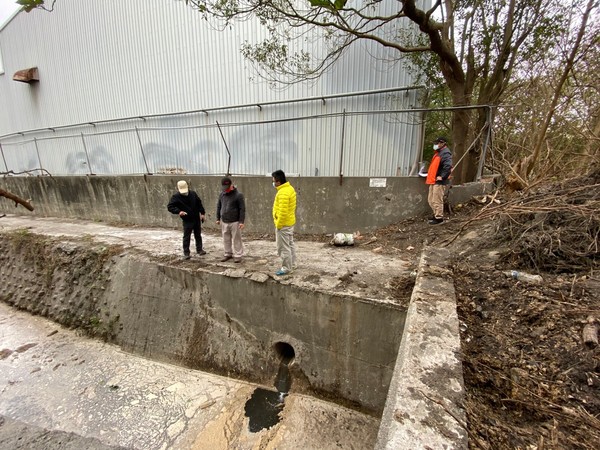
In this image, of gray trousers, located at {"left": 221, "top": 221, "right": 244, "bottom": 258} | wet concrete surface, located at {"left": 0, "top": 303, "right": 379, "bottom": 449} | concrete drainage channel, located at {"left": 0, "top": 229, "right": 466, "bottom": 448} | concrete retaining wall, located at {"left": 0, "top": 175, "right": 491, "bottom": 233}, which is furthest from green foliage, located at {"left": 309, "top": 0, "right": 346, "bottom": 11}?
wet concrete surface, located at {"left": 0, "top": 303, "right": 379, "bottom": 449}

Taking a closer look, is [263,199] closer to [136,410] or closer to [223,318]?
[223,318]

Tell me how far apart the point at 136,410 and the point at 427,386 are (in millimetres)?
4729

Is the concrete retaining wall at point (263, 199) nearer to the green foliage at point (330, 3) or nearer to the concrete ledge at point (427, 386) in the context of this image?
the green foliage at point (330, 3)

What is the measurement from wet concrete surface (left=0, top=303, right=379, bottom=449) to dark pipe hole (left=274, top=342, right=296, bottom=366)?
0.54 metres

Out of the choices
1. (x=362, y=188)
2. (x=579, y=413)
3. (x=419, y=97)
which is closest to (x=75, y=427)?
(x=579, y=413)

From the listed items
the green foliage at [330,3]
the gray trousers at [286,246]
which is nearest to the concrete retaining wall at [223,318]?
the gray trousers at [286,246]

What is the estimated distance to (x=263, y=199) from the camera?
23.2 feet

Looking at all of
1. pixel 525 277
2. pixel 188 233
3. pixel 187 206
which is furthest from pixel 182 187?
pixel 525 277

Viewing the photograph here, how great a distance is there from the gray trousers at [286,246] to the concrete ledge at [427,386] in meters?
2.22

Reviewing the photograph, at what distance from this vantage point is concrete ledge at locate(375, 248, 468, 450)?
1340 mm

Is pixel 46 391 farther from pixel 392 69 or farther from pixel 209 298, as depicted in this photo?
pixel 392 69

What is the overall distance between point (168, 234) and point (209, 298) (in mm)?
3655

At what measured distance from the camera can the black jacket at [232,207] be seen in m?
4.71

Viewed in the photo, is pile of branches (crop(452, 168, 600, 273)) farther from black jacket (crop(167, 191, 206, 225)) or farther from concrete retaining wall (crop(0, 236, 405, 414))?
black jacket (crop(167, 191, 206, 225))
